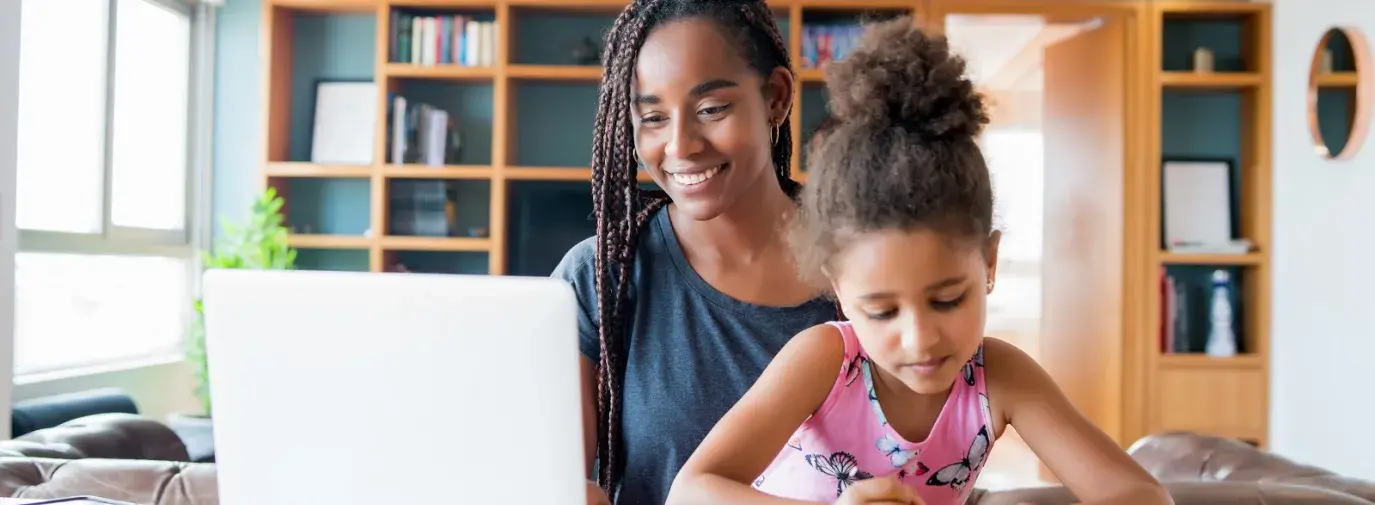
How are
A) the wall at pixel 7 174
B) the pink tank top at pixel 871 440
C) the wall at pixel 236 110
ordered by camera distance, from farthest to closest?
1. the wall at pixel 236 110
2. the wall at pixel 7 174
3. the pink tank top at pixel 871 440

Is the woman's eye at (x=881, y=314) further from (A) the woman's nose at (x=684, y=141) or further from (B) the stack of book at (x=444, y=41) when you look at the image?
(B) the stack of book at (x=444, y=41)

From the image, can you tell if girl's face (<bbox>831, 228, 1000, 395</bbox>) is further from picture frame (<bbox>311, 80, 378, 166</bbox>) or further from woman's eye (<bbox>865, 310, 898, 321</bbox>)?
picture frame (<bbox>311, 80, 378, 166</bbox>)

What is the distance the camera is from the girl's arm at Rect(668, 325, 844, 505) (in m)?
0.93

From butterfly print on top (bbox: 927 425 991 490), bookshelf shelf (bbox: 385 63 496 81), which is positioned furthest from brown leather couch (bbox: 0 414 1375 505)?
bookshelf shelf (bbox: 385 63 496 81)

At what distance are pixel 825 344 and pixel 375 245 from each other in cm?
375

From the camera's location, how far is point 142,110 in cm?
450

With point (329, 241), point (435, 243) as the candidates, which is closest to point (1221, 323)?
point (435, 243)

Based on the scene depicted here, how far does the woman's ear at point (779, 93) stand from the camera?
4.69 feet

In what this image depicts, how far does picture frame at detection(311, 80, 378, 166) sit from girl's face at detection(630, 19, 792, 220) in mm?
3599

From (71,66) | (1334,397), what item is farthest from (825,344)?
(71,66)

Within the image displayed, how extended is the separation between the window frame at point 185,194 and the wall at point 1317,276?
4.45 meters

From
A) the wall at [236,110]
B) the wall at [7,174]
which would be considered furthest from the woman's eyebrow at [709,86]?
the wall at [236,110]

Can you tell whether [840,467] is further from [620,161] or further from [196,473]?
[196,473]

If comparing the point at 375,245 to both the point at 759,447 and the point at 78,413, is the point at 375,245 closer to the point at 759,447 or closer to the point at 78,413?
the point at 78,413
